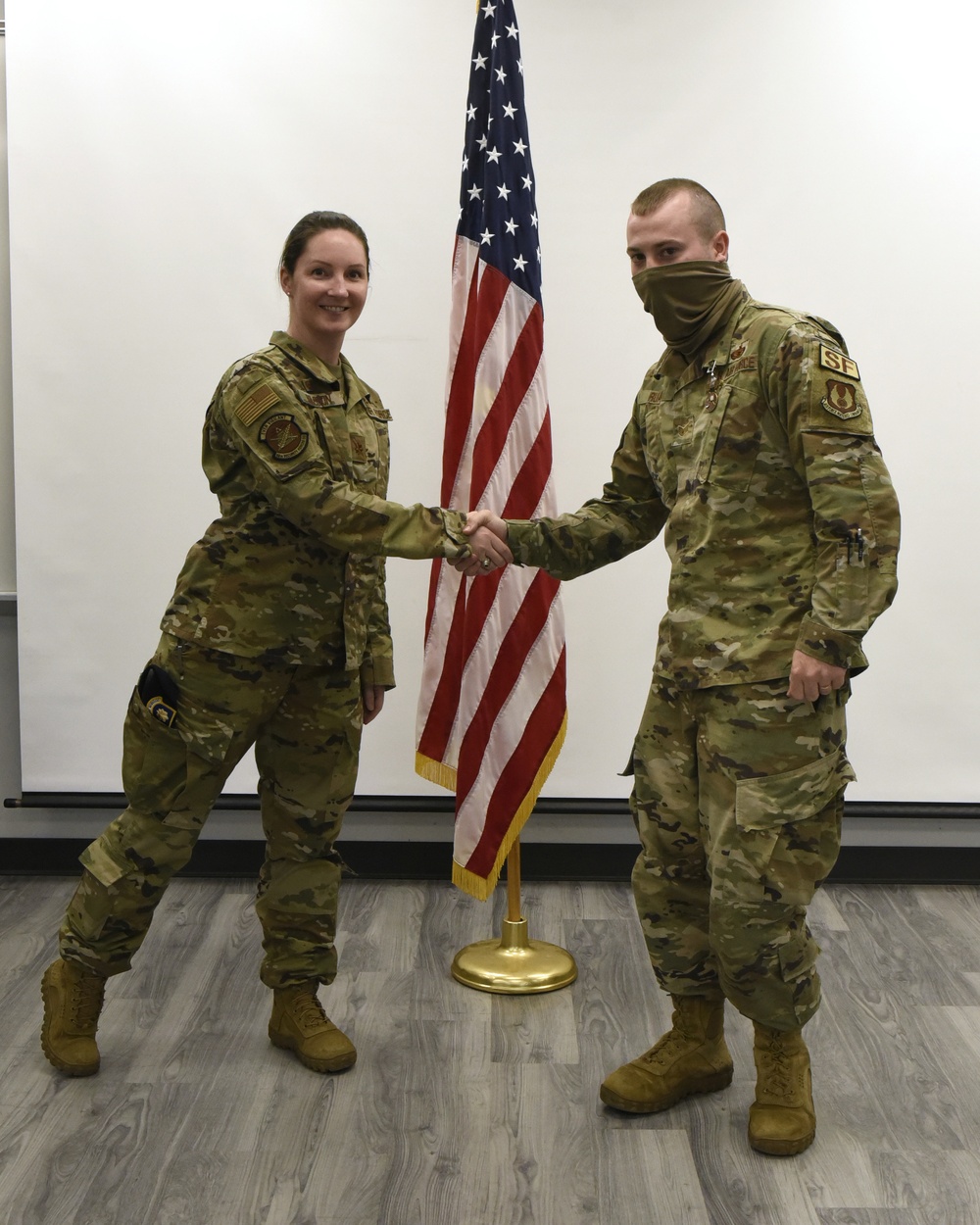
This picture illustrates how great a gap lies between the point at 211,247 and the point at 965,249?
200cm

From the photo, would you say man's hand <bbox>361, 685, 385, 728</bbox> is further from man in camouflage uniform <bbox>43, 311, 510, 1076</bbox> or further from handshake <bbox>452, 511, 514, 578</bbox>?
handshake <bbox>452, 511, 514, 578</bbox>

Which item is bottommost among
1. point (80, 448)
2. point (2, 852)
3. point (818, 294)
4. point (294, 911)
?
point (2, 852)

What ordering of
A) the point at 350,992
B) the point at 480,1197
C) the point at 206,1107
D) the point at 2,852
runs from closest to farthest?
1. the point at 480,1197
2. the point at 206,1107
3. the point at 350,992
4. the point at 2,852

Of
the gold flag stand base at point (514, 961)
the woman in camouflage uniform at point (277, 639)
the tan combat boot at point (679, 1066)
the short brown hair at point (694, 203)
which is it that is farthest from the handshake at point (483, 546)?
the tan combat boot at point (679, 1066)

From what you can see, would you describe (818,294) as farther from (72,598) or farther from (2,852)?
(2,852)

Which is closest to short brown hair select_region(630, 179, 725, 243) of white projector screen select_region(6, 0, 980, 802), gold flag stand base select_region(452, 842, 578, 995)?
white projector screen select_region(6, 0, 980, 802)

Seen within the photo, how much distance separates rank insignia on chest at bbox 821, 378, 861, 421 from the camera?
75.5 inches

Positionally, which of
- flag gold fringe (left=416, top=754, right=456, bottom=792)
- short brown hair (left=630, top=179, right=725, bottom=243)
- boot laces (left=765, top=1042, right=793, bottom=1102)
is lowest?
boot laces (left=765, top=1042, right=793, bottom=1102)

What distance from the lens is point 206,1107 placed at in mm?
2236

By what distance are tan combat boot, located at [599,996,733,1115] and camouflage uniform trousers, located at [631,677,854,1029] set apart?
0.20 m

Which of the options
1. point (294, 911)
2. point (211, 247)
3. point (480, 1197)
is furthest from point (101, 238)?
point (480, 1197)

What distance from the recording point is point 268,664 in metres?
2.33

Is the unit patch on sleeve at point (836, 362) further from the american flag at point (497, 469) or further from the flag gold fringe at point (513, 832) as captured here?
the flag gold fringe at point (513, 832)

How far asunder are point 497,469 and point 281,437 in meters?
0.72
